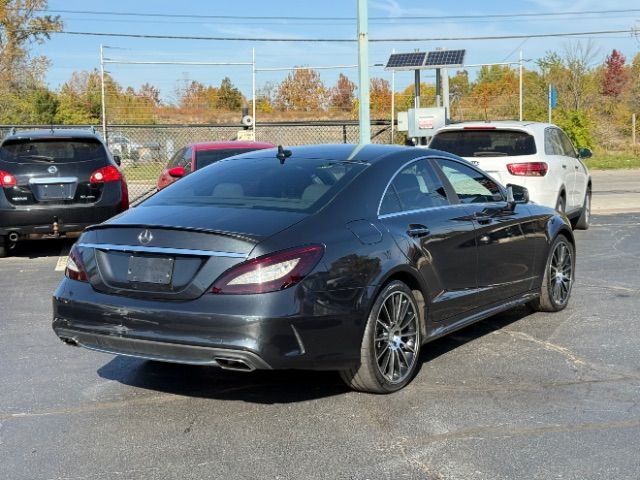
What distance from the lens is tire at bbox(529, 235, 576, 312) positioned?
714 cm

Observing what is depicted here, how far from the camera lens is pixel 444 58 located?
19.5 m

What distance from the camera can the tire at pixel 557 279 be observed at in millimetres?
7141

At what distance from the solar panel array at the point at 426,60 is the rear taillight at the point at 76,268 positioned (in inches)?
582

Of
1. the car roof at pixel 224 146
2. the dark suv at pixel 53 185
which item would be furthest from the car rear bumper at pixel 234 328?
the car roof at pixel 224 146

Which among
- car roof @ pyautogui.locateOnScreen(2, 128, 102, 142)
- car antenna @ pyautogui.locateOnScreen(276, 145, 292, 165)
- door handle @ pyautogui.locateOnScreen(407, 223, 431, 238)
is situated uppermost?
car roof @ pyautogui.locateOnScreen(2, 128, 102, 142)

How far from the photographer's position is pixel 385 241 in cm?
502

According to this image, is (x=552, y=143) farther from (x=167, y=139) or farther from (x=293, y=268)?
(x=167, y=139)

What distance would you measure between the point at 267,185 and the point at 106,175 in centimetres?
604

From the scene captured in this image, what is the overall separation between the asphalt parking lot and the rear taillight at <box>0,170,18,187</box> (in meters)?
4.10

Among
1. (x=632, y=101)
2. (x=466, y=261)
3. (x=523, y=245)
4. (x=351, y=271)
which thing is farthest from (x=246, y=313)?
(x=632, y=101)

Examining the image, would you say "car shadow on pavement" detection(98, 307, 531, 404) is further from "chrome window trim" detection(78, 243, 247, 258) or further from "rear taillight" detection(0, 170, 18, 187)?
"rear taillight" detection(0, 170, 18, 187)

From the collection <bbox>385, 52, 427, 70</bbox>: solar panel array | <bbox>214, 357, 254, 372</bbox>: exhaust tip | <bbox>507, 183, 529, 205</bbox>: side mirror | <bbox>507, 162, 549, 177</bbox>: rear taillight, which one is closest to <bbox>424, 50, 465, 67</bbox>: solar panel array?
<bbox>385, 52, 427, 70</bbox>: solar panel array

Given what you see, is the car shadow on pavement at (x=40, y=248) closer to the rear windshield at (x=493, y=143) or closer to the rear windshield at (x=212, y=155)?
the rear windshield at (x=212, y=155)

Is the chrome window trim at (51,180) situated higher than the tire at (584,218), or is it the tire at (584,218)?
the chrome window trim at (51,180)
